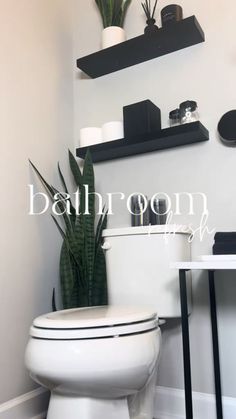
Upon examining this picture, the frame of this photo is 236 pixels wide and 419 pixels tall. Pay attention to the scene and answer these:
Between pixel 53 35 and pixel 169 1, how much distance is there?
2.02 ft

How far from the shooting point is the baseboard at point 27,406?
1471mm

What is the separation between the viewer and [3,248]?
1.54 meters

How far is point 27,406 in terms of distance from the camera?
5.13ft

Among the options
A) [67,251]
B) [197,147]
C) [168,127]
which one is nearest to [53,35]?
[168,127]

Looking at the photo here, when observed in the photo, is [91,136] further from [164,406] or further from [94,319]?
[164,406]

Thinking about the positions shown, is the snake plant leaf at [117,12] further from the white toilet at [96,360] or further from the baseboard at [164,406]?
the baseboard at [164,406]

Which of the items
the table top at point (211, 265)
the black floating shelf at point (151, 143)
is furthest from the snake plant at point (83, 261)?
the table top at point (211, 265)

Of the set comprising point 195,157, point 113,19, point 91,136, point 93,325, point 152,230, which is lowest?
point 93,325

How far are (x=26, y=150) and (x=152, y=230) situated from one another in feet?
2.23

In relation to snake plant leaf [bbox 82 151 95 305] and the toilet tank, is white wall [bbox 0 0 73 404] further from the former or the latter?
the toilet tank

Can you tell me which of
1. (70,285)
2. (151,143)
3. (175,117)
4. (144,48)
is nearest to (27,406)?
(70,285)

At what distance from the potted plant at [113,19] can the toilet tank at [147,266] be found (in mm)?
987

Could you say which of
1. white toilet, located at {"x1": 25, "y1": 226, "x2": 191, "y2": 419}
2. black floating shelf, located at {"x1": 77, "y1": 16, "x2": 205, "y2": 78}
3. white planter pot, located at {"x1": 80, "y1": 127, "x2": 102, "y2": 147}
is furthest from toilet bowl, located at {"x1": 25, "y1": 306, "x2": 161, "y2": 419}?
black floating shelf, located at {"x1": 77, "y1": 16, "x2": 205, "y2": 78}

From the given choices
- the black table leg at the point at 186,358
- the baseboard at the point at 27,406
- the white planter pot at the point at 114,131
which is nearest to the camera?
the black table leg at the point at 186,358
